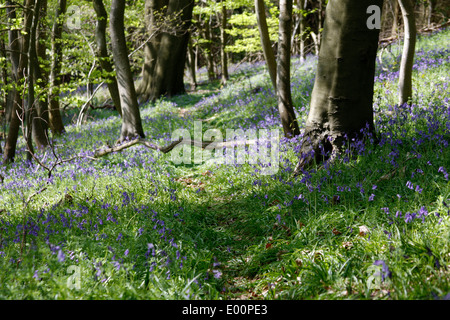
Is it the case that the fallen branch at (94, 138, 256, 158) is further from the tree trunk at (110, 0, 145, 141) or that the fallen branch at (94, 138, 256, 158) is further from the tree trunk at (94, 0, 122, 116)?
the tree trunk at (94, 0, 122, 116)

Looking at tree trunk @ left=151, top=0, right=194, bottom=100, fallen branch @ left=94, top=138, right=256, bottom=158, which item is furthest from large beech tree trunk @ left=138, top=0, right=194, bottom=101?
fallen branch @ left=94, top=138, right=256, bottom=158

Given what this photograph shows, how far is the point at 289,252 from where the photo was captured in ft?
10.6

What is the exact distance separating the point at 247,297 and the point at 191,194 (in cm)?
261

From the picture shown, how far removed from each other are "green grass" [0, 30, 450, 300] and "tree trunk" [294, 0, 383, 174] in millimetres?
369

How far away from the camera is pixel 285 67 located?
21.0 feet

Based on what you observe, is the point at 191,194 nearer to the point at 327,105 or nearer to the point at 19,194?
the point at 327,105

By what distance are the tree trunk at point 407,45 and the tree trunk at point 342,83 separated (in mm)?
1771

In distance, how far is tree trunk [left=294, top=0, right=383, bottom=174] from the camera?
4348 millimetres

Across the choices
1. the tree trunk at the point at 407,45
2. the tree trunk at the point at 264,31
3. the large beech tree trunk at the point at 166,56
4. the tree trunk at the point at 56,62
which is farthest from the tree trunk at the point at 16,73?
the tree trunk at the point at 407,45

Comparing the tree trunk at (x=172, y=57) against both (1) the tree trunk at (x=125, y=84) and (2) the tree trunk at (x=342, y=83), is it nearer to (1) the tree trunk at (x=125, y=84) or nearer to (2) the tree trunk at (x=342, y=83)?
(1) the tree trunk at (x=125, y=84)

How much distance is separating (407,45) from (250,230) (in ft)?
14.3

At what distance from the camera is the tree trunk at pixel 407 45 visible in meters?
5.76

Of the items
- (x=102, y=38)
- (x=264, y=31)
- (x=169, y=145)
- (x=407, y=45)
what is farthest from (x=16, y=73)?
(x=407, y=45)

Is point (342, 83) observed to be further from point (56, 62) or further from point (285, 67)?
point (56, 62)
